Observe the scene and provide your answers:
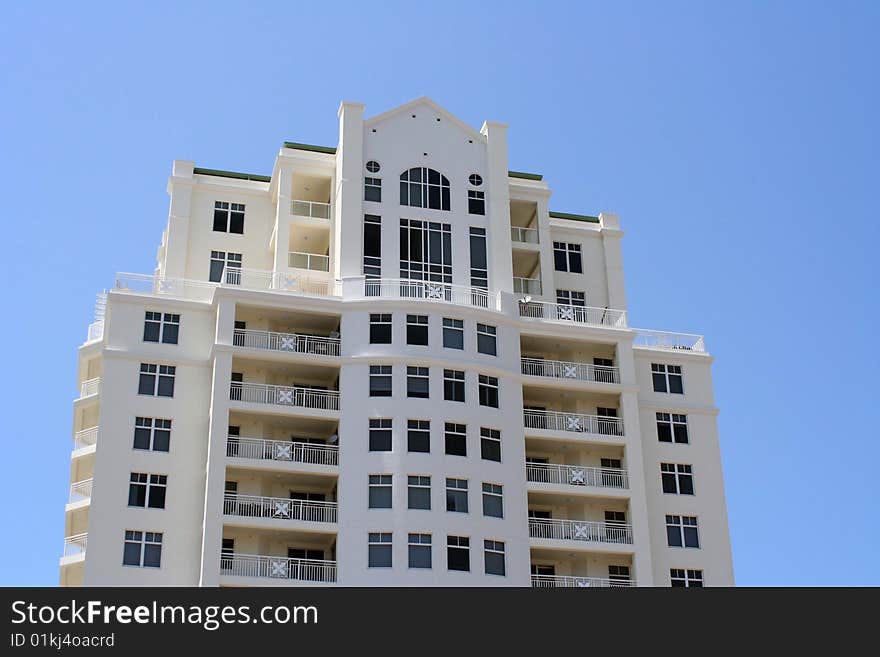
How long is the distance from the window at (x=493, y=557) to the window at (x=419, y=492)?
282cm

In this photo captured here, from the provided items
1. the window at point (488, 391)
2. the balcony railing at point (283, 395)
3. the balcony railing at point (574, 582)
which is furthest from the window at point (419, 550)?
the window at point (488, 391)

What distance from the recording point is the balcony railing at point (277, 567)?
49750 mm

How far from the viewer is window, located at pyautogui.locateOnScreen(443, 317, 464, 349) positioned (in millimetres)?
54781

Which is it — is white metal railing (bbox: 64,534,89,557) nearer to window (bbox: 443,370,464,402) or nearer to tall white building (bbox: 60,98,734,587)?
tall white building (bbox: 60,98,734,587)

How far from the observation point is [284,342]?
5419 centimetres

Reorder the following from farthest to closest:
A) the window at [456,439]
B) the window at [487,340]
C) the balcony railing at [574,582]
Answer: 1. the window at [487,340]
2. the balcony railing at [574,582]
3. the window at [456,439]

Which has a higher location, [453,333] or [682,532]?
[453,333]

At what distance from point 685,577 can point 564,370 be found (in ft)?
33.5

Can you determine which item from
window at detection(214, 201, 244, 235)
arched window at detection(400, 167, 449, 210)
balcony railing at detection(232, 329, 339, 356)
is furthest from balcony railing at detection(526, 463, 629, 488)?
window at detection(214, 201, 244, 235)

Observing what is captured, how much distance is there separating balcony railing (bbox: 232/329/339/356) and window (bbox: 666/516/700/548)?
16.2m

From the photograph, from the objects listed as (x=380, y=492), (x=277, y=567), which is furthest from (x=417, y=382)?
(x=277, y=567)

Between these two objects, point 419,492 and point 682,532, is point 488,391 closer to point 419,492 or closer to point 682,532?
point 419,492

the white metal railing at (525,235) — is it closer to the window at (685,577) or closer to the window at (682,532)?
the window at (682,532)

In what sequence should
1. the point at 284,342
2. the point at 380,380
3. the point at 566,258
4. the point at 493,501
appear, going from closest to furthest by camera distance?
the point at 493,501 < the point at 380,380 < the point at 284,342 < the point at 566,258
